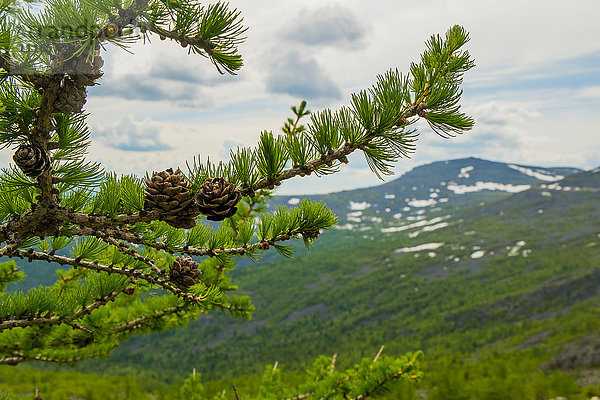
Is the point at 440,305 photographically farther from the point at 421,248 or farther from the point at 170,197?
the point at 170,197

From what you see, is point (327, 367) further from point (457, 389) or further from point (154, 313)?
point (457, 389)

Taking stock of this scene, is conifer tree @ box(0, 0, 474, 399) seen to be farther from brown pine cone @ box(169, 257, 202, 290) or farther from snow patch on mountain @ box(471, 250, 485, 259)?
snow patch on mountain @ box(471, 250, 485, 259)

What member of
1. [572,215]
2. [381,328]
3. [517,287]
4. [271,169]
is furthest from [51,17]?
[572,215]

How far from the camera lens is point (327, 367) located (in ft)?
14.1

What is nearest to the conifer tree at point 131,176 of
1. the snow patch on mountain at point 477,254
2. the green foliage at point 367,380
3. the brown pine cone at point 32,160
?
the brown pine cone at point 32,160

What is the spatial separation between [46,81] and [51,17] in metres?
0.29

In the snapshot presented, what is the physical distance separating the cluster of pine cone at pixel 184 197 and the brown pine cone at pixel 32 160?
0.48 m

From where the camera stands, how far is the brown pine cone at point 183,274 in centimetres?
225

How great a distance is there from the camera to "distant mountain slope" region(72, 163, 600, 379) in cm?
9369

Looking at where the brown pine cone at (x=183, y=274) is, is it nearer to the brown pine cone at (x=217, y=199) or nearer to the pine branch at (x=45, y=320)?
the brown pine cone at (x=217, y=199)

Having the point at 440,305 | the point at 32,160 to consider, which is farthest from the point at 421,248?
the point at 32,160

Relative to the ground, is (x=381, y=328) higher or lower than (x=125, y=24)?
lower

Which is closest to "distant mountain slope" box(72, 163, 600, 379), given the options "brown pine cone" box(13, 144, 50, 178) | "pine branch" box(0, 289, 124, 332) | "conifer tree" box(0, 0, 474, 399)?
"conifer tree" box(0, 0, 474, 399)

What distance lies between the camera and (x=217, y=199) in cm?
173
